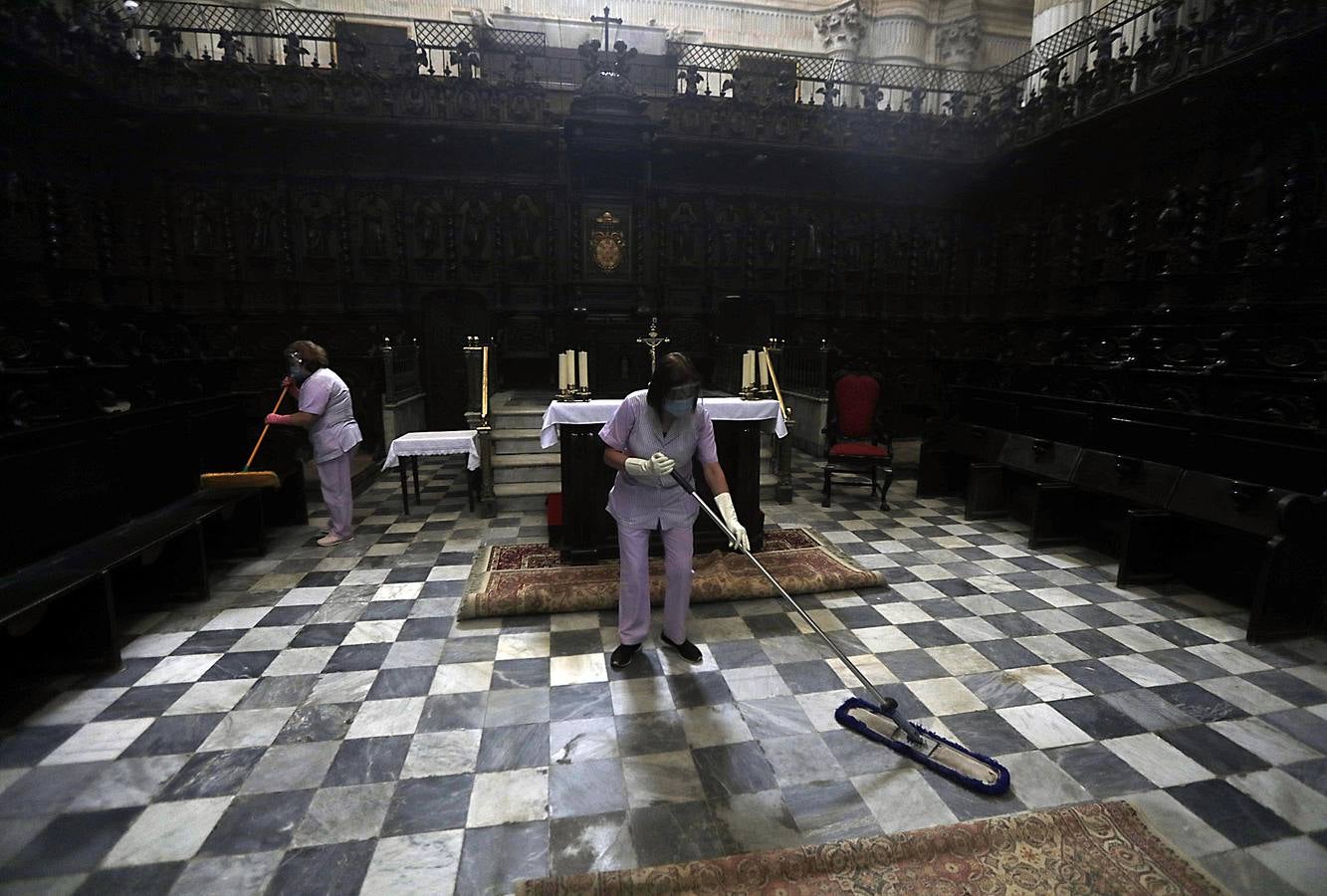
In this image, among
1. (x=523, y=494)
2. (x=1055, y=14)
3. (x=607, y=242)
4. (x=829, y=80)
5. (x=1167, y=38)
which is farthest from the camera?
(x=1055, y=14)

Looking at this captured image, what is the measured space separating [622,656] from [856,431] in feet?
16.3

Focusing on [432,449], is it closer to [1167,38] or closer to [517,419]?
[517,419]

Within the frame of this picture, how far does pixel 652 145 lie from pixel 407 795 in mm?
10886

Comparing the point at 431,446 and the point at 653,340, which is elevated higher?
the point at 653,340

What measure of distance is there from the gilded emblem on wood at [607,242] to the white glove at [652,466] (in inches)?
351

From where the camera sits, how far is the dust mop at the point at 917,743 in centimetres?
268

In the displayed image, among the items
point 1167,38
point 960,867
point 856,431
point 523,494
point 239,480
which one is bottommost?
point 960,867

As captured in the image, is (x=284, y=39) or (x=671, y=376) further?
(x=284, y=39)

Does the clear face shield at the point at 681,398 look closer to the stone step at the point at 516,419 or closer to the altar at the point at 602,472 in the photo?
the altar at the point at 602,472

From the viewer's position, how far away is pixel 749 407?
5.72 meters

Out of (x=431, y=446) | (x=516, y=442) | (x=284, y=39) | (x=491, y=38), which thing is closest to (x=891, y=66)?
(x=491, y=38)

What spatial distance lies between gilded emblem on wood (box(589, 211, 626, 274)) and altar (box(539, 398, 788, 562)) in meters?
6.68

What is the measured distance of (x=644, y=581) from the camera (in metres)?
3.70

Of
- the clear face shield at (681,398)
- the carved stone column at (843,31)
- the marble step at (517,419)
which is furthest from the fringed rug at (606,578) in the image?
the carved stone column at (843,31)
